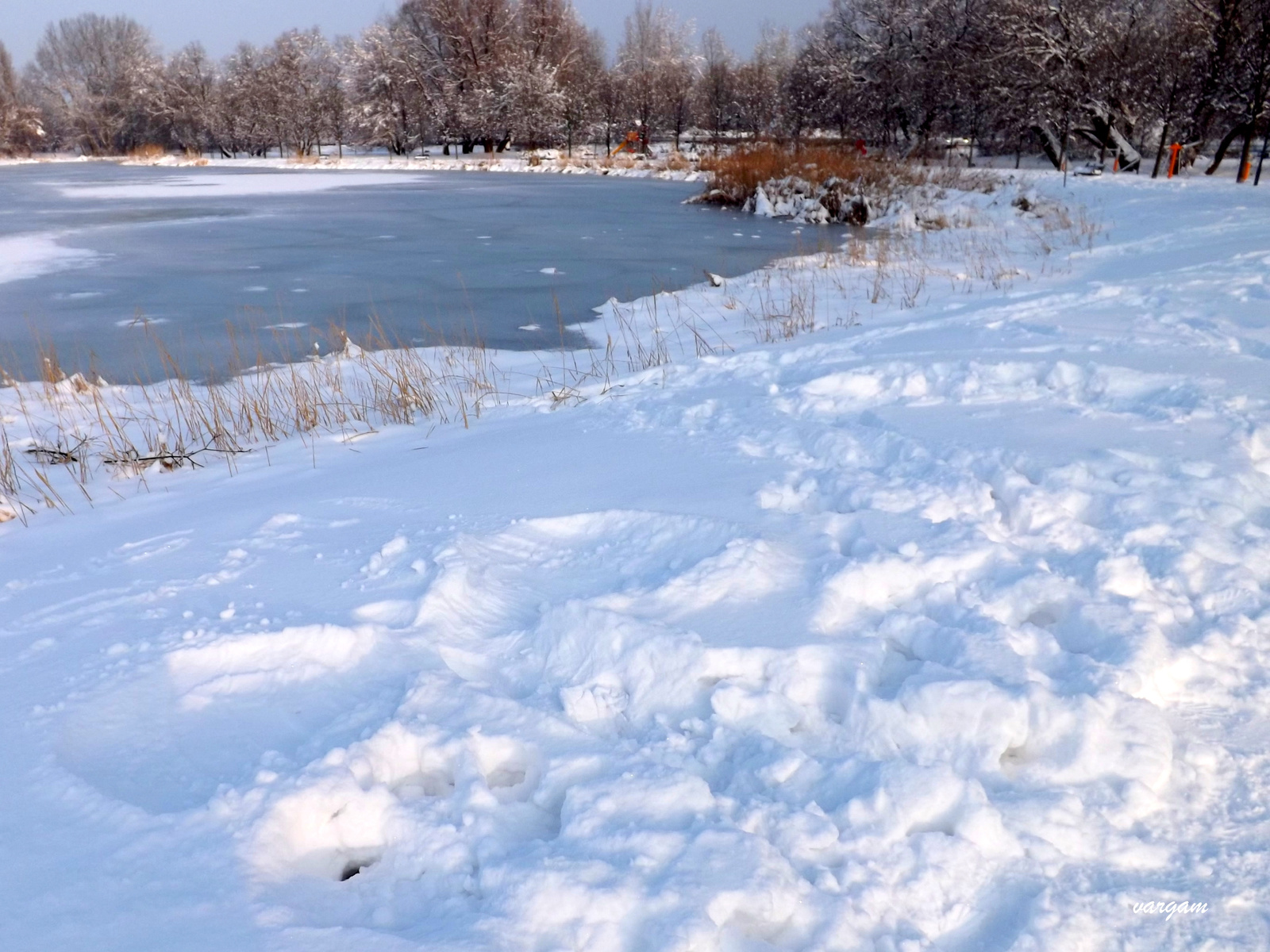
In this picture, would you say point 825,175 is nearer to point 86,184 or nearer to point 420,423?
point 420,423

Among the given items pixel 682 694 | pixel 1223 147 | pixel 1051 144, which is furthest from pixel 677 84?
pixel 682 694

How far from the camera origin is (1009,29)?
2119 centimetres

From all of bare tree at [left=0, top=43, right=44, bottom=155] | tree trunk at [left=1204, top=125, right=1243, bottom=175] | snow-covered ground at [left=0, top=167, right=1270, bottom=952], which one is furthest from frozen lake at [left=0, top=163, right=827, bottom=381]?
bare tree at [left=0, top=43, right=44, bottom=155]

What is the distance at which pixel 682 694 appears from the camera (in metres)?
2.29

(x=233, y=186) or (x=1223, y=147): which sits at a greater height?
(x=1223, y=147)

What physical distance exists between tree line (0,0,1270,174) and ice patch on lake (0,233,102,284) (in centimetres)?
1955

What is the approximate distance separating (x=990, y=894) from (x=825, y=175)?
17.1 meters

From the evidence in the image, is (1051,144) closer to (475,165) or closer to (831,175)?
(831,175)

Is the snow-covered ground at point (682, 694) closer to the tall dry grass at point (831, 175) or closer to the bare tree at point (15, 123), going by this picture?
the tall dry grass at point (831, 175)

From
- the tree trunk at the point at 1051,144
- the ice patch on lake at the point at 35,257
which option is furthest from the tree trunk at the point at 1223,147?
the ice patch on lake at the point at 35,257

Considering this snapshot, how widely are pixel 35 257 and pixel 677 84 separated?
40.7m

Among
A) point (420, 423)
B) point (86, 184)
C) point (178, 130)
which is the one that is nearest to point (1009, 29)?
point (420, 423)

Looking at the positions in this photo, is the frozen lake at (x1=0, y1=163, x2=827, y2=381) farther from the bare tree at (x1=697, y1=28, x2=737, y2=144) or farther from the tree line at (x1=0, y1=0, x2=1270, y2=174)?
the bare tree at (x1=697, y1=28, x2=737, y2=144)

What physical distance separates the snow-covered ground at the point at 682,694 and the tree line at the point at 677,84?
17.7m
